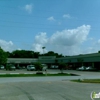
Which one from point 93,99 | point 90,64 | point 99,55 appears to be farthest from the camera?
point 90,64

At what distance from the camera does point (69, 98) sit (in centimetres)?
1234

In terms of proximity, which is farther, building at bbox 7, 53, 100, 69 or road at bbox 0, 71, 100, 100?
building at bbox 7, 53, 100, 69

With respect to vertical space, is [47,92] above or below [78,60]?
below

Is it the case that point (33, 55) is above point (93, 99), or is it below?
above

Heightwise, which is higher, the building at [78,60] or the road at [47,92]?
the building at [78,60]

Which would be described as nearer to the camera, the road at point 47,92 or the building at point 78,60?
the road at point 47,92

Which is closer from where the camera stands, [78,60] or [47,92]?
[47,92]

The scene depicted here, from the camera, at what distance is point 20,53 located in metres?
143

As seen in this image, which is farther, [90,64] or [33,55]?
[33,55]

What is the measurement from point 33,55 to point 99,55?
82304 millimetres

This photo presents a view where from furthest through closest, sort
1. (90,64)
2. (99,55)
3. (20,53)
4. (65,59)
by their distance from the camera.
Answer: (20,53) → (65,59) → (90,64) → (99,55)

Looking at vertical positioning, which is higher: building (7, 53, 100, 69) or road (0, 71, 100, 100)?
building (7, 53, 100, 69)

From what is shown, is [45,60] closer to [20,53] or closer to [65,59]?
[65,59]

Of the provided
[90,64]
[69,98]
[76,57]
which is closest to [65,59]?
[76,57]
